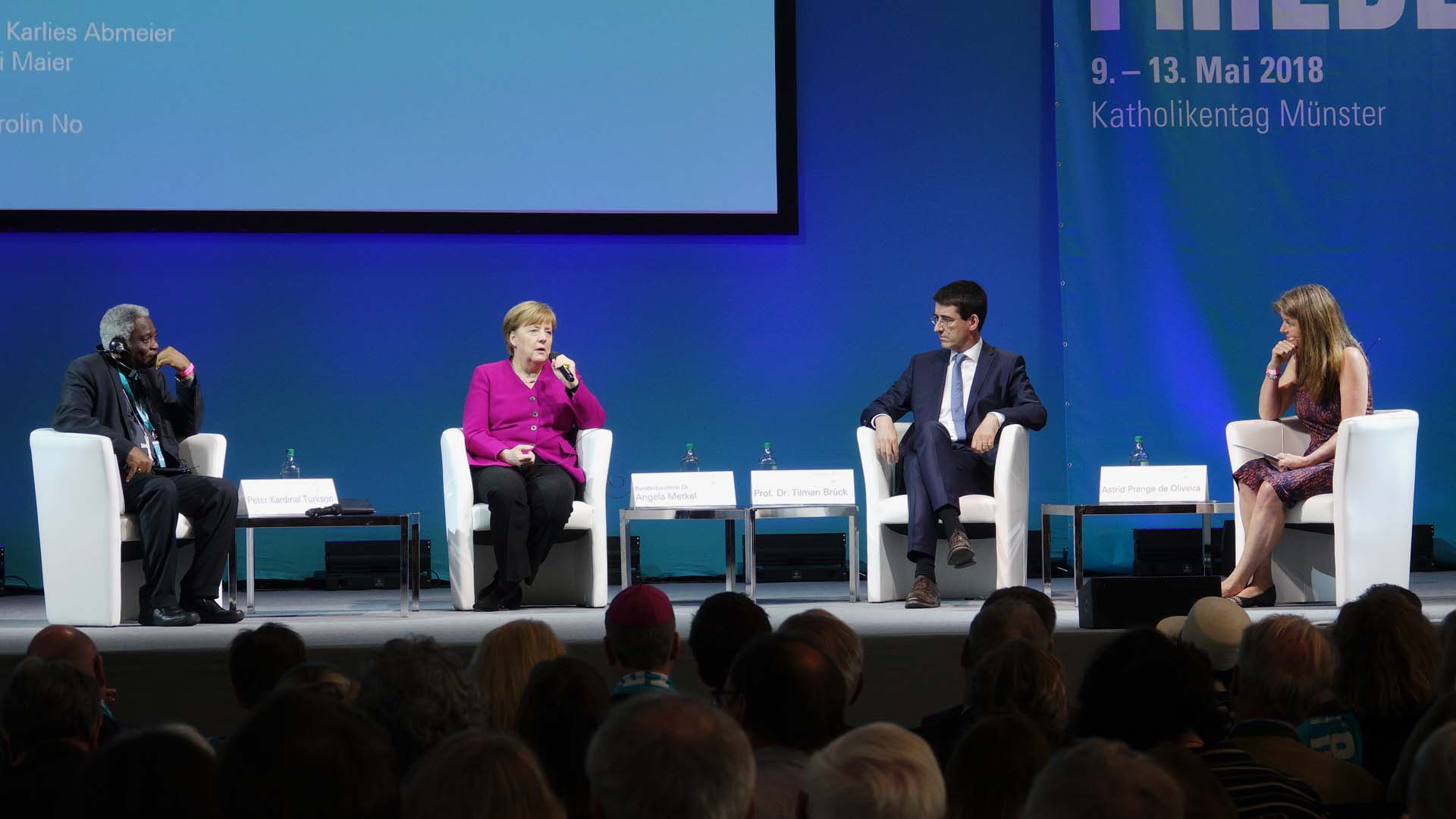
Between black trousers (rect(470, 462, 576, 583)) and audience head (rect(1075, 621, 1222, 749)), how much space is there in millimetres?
3409

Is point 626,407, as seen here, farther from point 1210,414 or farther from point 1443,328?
point 1443,328

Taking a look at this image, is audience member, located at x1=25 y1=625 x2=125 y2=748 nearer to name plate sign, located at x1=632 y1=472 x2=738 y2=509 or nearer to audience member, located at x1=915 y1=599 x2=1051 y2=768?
audience member, located at x1=915 y1=599 x2=1051 y2=768

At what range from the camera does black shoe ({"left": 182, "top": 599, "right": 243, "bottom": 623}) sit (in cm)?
471

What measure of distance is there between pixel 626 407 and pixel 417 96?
1606mm

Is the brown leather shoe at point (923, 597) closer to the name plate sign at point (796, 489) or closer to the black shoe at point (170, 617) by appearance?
the name plate sign at point (796, 489)

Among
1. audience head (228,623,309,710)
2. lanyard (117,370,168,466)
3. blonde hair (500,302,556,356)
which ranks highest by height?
blonde hair (500,302,556,356)

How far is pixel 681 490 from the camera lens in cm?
544

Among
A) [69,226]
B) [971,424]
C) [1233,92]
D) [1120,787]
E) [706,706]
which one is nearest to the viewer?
[1120,787]

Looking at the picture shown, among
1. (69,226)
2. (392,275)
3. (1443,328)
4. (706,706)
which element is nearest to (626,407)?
(392,275)

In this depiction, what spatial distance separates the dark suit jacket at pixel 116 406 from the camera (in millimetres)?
4727

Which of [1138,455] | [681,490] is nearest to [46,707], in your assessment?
[681,490]

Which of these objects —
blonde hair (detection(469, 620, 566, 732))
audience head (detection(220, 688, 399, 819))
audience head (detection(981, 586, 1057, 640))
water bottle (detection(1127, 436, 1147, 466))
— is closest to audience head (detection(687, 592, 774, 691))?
blonde hair (detection(469, 620, 566, 732))

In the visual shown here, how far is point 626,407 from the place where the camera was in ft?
21.3

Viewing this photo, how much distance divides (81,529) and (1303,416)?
416 centimetres
